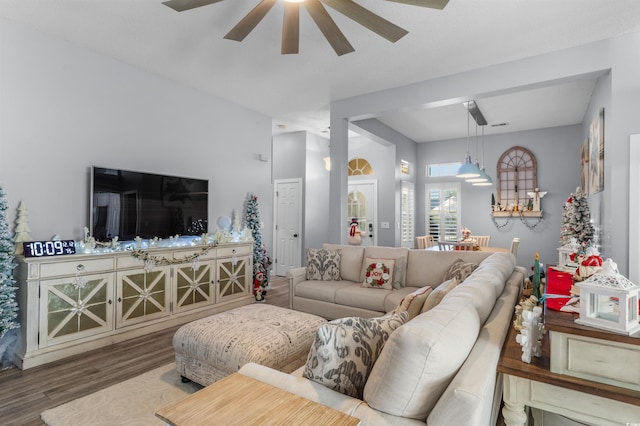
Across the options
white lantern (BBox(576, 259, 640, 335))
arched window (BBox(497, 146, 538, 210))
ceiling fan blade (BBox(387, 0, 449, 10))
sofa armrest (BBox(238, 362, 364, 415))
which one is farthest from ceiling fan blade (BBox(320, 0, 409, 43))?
arched window (BBox(497, 146, 538, 210))

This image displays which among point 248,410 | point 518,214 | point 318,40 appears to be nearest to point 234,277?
point 318,40

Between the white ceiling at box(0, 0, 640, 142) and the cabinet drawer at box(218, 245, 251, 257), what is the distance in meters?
2.20

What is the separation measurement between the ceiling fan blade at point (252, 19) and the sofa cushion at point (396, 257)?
9.22ft

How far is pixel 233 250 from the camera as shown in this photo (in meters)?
4.82

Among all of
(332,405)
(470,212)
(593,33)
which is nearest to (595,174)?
(593,33)

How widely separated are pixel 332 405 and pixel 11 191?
3.49 metres

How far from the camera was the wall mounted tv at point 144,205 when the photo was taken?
143 inches

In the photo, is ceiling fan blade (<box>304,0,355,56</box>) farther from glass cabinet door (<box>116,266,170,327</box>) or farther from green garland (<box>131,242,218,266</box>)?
glass cabinet door (<box>116,266,170,327</box>)

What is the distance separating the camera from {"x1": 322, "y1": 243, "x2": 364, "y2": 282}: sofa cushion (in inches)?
171

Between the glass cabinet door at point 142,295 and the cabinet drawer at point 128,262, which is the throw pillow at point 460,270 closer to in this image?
the glass cabinet door at point 142,295

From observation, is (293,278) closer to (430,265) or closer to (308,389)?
(430,265)

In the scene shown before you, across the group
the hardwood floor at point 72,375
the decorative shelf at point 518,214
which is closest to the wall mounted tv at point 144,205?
the hardwood floor at point 72,375

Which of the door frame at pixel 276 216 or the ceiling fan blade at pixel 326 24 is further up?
the ceiling fan blade at pixel 326 24

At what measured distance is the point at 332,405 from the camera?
4.26 feet
